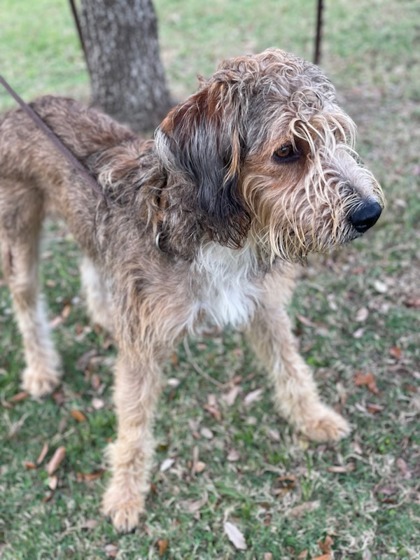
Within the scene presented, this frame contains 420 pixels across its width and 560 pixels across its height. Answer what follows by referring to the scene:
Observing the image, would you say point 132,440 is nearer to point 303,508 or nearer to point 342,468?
point 303,508

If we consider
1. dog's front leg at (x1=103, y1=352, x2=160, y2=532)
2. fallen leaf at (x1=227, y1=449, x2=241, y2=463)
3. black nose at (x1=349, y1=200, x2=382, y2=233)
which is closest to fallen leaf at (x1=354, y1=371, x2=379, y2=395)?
fallen leaf at (x1=227, y1=449, x2=241, y2=463)

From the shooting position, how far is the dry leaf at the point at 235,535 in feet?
11.2

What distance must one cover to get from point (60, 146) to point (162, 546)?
266 cm

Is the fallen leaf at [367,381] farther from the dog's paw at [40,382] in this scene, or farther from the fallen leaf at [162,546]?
the dog's paw at [40,382]

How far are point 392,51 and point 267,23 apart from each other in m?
2.58

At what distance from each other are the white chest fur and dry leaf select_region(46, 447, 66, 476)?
1677 mm

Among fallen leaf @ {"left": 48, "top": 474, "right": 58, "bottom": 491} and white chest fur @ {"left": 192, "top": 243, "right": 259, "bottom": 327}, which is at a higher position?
white chest fur @ {"left": 192, "top": 243, "right": 259, "bottom": 327}

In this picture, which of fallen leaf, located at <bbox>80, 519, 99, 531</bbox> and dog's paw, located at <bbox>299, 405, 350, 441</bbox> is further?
dog's paw, located at <bbox>299, 405, 350, 441</bbox>

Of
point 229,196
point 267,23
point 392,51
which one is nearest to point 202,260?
point 229,196

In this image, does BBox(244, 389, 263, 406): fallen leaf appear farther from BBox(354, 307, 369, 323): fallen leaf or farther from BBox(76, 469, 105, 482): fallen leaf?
BBox(76, 469, 105, 482): fallen leaf

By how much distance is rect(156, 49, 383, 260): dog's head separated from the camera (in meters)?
2.52

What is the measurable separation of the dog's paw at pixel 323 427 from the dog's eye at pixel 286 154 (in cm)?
203

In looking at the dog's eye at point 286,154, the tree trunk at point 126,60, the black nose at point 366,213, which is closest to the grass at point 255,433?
the tree trunk at point 126,60

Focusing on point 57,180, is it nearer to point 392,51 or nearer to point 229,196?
point 229,196
